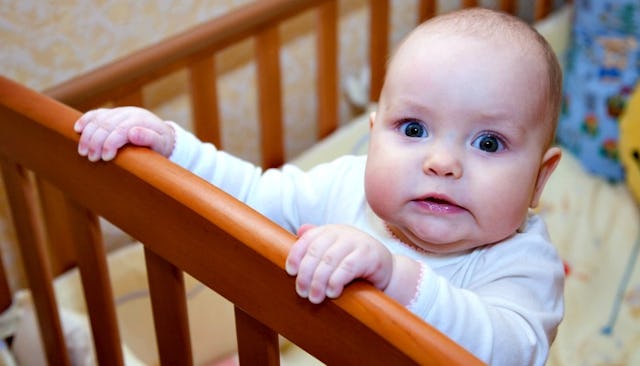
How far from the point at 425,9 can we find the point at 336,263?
1218mm

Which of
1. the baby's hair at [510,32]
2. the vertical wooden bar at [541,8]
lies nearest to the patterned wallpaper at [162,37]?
the vertical wooden bar at [541,8]

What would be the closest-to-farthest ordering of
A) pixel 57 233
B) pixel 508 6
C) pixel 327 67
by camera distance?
pixel 57 233 → pixel 327 67 → pixel 508 6

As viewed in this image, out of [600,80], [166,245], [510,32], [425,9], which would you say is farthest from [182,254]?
[600,80]

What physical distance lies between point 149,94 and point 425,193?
88 cm

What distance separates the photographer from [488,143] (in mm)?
811

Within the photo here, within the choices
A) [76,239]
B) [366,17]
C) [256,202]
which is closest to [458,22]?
[256,202]

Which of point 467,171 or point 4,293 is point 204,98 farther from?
point 467,171

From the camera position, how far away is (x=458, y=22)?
33.1 inches

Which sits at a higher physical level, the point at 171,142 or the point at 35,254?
the point at 171,142

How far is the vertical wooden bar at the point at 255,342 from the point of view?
30.8 inches

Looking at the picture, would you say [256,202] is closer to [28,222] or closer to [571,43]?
[28,222]

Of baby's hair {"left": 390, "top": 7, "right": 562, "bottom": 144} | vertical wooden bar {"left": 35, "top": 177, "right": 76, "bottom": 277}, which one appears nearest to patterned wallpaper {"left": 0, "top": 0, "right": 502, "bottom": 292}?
vertical wooden bar {"left": 35, "top": 177, "right": 76, "bottom": 277}

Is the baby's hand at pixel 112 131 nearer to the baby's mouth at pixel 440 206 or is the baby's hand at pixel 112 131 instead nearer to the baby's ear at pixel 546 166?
the baby's mouth at pixel 440 206

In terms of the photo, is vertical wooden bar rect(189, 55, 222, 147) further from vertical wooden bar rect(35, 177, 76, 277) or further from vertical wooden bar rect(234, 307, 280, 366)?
vertical wooden bar rect(234, 307, 280, 366)
